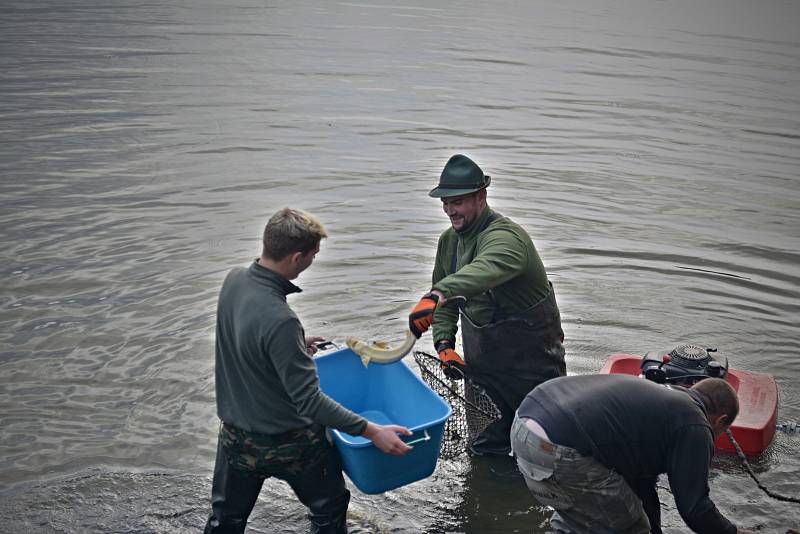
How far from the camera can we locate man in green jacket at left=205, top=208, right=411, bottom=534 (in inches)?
149

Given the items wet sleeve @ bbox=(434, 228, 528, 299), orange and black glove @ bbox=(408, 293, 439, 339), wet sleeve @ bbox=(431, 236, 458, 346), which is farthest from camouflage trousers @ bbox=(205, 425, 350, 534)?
wet sleeve @ bbox=(431, 236, 458, 346)

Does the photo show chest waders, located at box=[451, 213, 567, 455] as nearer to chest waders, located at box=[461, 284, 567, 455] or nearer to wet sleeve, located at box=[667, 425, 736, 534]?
chest waders, located at box=[461, 284, 567, 455]

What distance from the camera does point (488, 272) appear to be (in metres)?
4.76

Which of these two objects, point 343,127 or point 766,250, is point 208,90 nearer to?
point 343,127

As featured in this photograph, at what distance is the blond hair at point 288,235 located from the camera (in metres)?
3.83

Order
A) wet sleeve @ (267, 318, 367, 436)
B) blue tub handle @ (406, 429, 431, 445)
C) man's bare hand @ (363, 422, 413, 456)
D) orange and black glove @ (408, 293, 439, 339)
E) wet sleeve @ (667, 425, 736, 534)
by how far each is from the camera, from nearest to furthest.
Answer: wet sleeve @ (667, 425, 736, 534), wet sleeve @ (267, 318, 367, 436), man's bare hand @ (363, 422, 413, 456), blue tub handle @ (406, 429, 431, 445), orange and black glove @ (408, 293, 439, 339)

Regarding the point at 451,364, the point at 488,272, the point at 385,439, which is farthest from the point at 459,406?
the point at 385,439

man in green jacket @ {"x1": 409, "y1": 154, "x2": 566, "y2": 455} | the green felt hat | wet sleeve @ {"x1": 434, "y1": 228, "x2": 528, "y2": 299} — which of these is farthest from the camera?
the green felt hat

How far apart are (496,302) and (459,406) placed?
2.39 ft

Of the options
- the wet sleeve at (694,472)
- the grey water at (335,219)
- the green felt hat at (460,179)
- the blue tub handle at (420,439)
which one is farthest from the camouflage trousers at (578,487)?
the green felt hat at (460,179)

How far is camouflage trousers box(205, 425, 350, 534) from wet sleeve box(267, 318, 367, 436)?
0.89 ft

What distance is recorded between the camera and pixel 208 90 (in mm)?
17781

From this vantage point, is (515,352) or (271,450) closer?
(271,450)

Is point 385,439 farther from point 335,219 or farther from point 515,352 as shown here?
point 335,219
